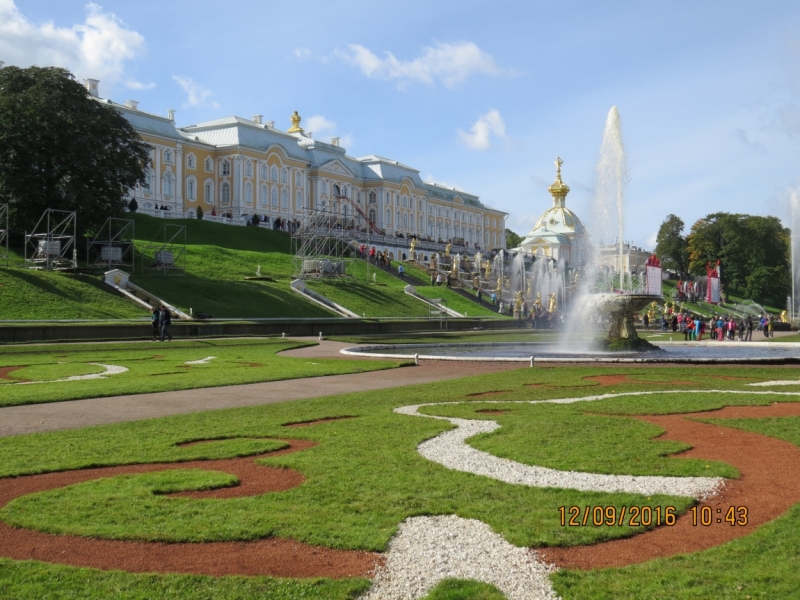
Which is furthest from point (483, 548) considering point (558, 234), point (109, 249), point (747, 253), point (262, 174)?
point (558, 234)

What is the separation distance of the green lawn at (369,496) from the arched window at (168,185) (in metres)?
69.9

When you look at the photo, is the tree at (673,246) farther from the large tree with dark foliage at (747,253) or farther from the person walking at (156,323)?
the person walking at (156,323)

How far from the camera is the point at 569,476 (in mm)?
7645

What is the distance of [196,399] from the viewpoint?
14273mm

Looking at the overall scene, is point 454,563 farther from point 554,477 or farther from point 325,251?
point 325,251

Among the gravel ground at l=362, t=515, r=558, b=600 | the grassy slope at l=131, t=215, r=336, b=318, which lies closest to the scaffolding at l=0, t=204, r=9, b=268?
the grassy slope at l=131, t=215, r=336, b=318

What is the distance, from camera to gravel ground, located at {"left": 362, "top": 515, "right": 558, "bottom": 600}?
16.8ft

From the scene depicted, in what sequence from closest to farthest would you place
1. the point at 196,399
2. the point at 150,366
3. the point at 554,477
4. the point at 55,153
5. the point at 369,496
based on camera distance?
the point at 369,496
the point at 554,477
the point at 196,399
the point at 150,366
the point at 55,153

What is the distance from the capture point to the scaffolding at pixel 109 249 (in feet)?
147

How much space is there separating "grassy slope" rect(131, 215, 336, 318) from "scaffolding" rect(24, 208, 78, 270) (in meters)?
3.68

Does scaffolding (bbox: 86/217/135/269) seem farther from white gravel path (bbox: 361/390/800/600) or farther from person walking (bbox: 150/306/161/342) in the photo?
white gravel path (bbox: 361/390/800/600)

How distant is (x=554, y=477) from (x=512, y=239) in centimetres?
15440

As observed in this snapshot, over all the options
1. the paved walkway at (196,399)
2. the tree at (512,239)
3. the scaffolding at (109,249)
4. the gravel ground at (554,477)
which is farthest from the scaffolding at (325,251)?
the tree at (512,239)

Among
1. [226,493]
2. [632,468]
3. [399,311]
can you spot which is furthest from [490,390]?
[399,311]
